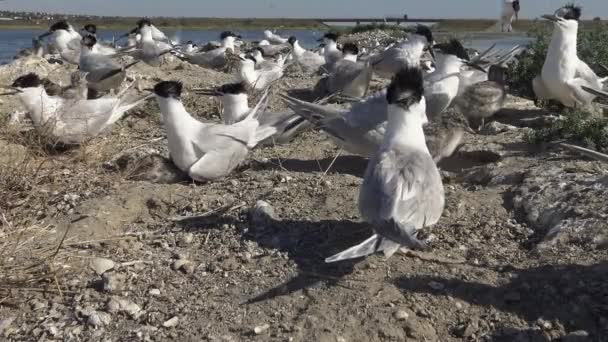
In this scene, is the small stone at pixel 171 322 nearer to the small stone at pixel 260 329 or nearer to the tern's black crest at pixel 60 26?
the small stone at pixel 260 329

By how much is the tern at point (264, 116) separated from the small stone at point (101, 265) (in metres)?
2.27

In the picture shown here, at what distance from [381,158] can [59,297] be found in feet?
5.72

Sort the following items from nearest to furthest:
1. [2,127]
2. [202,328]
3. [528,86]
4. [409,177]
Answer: [202,328], [409,177], [2,127], [528,86]

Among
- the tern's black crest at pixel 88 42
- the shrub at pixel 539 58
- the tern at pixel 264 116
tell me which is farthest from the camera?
the tern's black crest at pixel 88 42

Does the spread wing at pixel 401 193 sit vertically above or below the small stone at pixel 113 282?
above

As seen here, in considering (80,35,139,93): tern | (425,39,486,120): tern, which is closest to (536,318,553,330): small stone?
(425,39,486,120): tern

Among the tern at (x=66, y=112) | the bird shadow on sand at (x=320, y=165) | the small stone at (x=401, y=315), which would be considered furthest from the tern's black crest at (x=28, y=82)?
the small stone at (x=401, y=315)

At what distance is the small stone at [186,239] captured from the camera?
3.79m

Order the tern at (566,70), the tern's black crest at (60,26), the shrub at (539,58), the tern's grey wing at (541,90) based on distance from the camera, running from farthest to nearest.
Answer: the tern's black crest at (60,26), the shrub at (539,58), the tern's grey wing at (541,90), the tern at (566,70)

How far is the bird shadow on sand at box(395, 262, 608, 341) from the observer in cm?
301

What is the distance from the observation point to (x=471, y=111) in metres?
6.70

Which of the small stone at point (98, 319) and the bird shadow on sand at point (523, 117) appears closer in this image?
the small stone at point (98, 319)

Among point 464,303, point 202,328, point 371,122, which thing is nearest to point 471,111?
point 371,122

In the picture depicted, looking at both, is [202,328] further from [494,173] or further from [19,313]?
[494,173]
